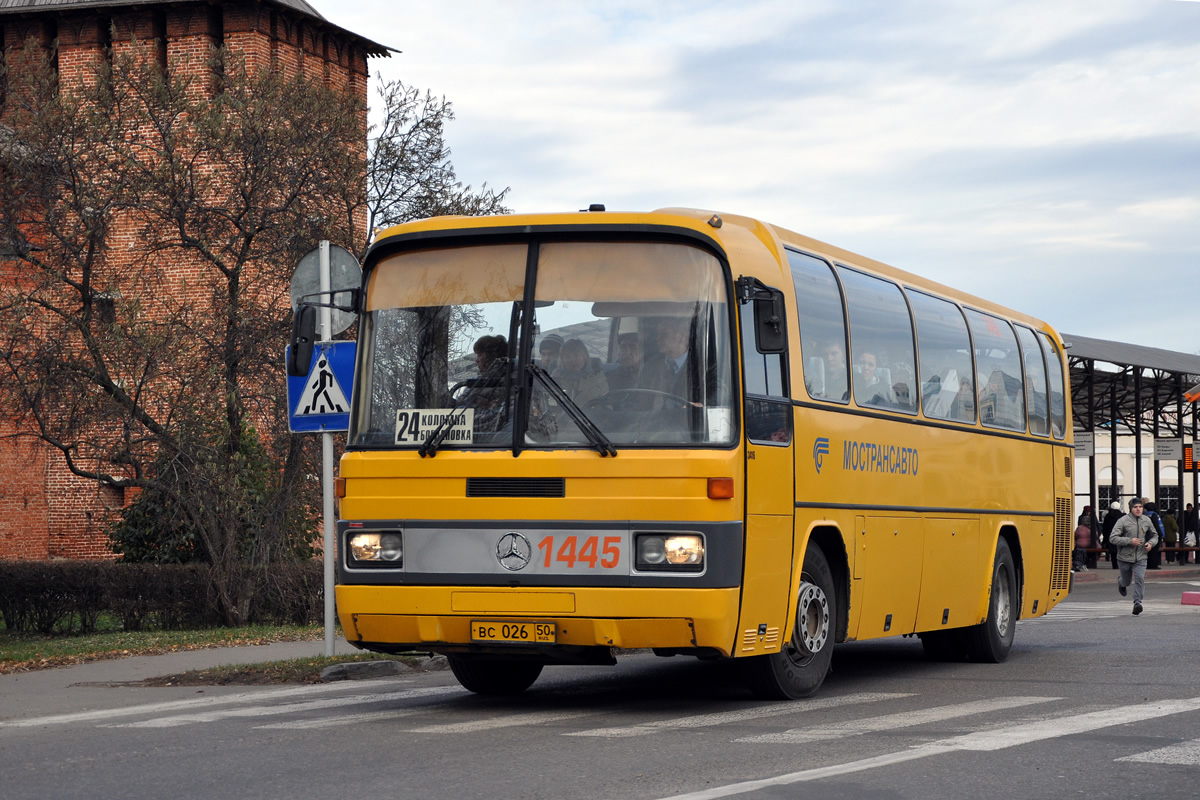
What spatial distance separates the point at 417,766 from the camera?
26.3ft

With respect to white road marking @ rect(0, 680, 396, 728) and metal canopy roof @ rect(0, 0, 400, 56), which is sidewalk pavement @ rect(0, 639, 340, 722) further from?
metal canopy roof @ rect(0, 0, 400, 56)

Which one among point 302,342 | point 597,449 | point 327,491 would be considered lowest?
point 327,491

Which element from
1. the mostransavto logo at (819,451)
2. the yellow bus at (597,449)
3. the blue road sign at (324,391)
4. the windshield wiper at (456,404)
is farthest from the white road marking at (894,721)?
the blue road sign at (324,391)

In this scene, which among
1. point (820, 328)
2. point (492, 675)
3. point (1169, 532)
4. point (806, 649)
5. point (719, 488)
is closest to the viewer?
point (719, 488)

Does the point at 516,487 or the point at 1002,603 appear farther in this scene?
the point at 1002,603

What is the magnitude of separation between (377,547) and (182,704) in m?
A: 2.51

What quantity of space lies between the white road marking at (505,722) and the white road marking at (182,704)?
8.20 ft

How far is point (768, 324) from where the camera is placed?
1002 centimetres

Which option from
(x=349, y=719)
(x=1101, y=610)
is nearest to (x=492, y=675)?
(x=349, y=719)

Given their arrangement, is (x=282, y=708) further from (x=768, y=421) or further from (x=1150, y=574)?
(x=1150, y=574)

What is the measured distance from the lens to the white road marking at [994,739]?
7297mm

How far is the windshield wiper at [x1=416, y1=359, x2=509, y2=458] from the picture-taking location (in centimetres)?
1004

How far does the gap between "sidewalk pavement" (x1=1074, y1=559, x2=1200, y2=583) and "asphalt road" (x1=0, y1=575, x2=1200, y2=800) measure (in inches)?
921

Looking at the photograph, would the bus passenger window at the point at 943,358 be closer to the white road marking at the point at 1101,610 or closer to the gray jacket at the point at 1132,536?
the white road marking at the point at 1101,610
